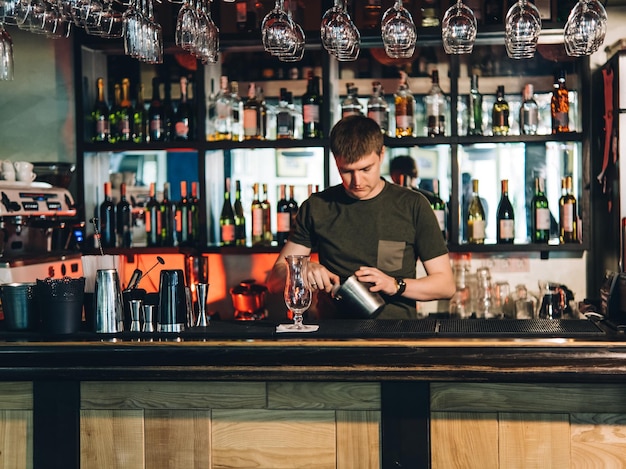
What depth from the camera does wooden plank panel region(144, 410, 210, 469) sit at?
2238mm

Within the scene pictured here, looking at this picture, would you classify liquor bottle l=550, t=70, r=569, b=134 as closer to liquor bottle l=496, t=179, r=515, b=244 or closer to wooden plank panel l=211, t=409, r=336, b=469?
liquor bottle l=496, t=179, r=515, b=244

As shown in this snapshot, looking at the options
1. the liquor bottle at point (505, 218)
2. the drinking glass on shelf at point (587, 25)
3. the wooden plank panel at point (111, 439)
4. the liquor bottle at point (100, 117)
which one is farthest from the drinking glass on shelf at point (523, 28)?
the liquor bottle at point (100, 117)

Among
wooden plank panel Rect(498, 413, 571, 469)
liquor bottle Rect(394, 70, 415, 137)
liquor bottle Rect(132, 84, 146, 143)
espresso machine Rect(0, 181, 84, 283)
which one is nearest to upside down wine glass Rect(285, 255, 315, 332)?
wooden plank panel Rect(498, 413, 571, 469)

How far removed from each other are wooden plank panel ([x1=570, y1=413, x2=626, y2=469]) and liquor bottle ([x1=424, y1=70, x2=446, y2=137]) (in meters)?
2.00

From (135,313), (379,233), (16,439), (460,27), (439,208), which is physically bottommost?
(16,439)

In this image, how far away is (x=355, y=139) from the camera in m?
2.81

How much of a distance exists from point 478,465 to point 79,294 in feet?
3.99

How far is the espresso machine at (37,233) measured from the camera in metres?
3.34

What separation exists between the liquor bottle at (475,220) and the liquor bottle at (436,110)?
1.05 feet

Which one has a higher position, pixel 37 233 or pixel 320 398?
pixel 37 233

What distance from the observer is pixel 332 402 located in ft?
7.14

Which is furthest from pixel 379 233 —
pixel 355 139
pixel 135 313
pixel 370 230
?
pixel 135 313

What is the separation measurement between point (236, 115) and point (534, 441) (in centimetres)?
239

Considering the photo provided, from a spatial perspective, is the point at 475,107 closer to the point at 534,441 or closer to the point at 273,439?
the point at 534,441
